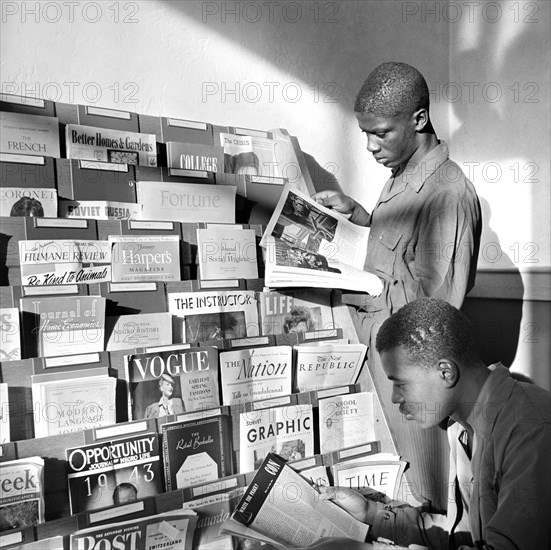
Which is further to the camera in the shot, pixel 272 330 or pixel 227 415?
pixel 272 330

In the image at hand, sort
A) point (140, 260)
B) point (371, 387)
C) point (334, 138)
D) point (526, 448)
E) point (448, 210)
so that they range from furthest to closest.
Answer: point (334, 138) < point (371, 387) < point (448, 210) < point (140, 260) < point (526, 448)

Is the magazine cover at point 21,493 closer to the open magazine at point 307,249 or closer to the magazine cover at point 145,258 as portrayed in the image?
the magazine cover at point 145,258

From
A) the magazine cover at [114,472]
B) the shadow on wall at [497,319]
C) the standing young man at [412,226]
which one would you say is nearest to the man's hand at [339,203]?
the standing young man at [412,226]

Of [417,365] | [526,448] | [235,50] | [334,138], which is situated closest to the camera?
[526,448]

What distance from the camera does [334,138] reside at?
2152 mm

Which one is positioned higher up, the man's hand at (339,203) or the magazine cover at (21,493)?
the man's hand at (339,203)

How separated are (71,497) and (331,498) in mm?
568

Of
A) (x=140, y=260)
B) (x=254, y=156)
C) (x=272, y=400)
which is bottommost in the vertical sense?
(x=272, y=400)

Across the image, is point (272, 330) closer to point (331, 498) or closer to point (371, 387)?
point (371, 387)

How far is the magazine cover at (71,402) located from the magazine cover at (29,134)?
0.48m

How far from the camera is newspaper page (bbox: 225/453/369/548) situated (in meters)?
1.38

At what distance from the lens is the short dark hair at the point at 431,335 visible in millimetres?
1230

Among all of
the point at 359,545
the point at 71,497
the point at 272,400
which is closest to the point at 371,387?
the point at 272,400
